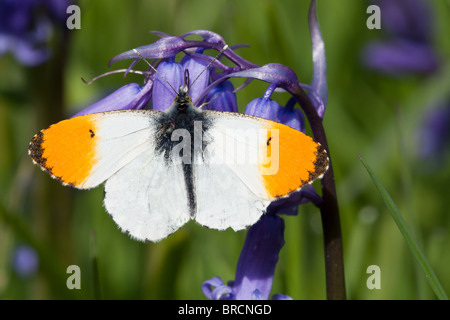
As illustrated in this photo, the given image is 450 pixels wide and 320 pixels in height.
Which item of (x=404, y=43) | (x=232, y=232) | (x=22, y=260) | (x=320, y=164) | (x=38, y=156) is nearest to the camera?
(x=320, y=164)

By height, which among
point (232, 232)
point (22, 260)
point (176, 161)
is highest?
point (176, 161)

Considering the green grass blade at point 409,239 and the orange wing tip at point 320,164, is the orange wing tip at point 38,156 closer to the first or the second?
the orange wing tip at point 320,164

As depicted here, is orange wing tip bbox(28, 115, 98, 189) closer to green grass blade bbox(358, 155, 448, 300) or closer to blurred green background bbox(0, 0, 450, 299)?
blurred green background bbox(0, 0, 450, 299)

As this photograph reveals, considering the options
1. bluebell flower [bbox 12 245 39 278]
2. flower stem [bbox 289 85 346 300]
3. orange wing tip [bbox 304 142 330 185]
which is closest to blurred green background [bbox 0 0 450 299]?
bluebell flower [bbox 12 245 39 278]

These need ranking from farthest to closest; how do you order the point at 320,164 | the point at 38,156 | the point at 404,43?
1. the point at 404,43
2. the point at 38,156
3. the point at 320,164

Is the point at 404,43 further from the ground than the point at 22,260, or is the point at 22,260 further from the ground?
the point at 404,43

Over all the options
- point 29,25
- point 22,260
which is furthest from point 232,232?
point 29,25

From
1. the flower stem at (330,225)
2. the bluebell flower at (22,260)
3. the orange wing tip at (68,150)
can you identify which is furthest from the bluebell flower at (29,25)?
the flower stem at (330,225)

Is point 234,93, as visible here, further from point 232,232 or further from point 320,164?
point 232,232
